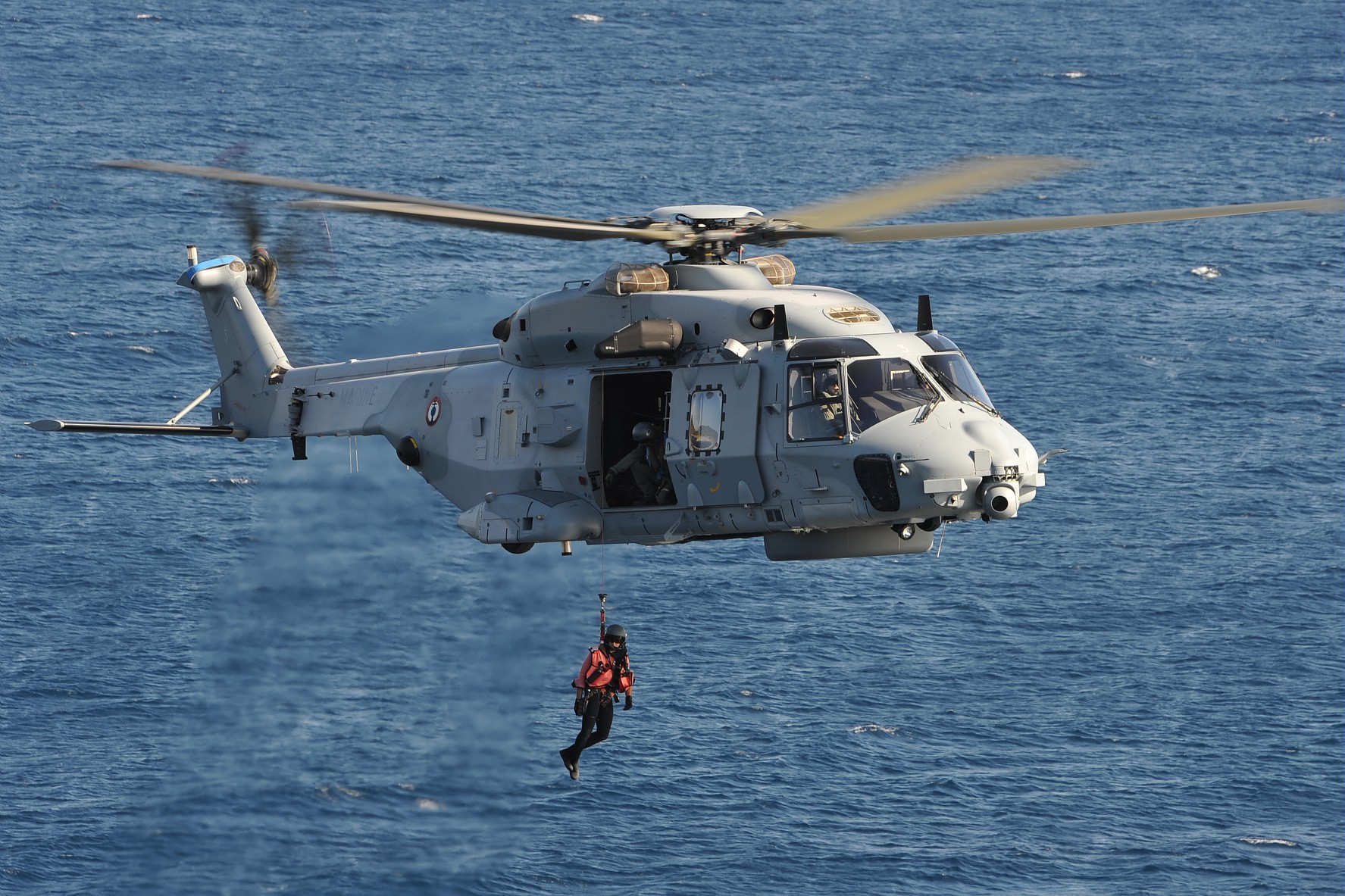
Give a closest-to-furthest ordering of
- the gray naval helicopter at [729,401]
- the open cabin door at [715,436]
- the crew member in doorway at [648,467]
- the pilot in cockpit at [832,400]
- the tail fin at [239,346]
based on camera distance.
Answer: the gray naval helicopter at [729,401], the pilot in cockpit at [832,400], the open cabin door at [715,436], the crew member in doorway at [648,467], the tail fin at [239,346]

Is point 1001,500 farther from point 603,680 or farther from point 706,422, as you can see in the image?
point 603,680

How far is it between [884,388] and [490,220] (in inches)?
308

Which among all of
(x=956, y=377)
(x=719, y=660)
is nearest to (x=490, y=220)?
(x=956, y=377)

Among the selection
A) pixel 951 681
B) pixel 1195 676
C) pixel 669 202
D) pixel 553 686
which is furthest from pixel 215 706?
pixel 669 202

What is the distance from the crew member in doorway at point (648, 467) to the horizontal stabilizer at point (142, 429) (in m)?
10.7

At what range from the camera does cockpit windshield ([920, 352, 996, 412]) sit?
34.0 meters

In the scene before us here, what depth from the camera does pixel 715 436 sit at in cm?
3484

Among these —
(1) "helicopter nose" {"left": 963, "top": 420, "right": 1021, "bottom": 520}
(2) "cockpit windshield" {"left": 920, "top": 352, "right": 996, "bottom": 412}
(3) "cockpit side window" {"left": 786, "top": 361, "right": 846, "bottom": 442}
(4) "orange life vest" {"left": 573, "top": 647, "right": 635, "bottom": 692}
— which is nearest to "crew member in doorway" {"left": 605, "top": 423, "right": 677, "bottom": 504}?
(3) "cockpit side window" {"left": 786, "top": 361, "right": 846, "bottom": 442}

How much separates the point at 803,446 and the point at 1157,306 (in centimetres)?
14890

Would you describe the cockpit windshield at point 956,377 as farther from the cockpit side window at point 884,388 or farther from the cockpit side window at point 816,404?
the cockpit side window at point 816,404

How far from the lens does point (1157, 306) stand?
6919 inches

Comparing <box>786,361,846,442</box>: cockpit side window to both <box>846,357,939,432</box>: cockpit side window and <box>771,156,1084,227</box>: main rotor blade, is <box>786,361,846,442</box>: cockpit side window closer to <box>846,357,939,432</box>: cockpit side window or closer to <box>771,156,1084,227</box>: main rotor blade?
<box>846,357,939,432</box>: cockpit side window

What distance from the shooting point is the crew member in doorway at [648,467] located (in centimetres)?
3591

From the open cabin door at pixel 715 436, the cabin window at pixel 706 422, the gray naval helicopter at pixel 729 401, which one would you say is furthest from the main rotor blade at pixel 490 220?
the cabin window at pixel 706 422
